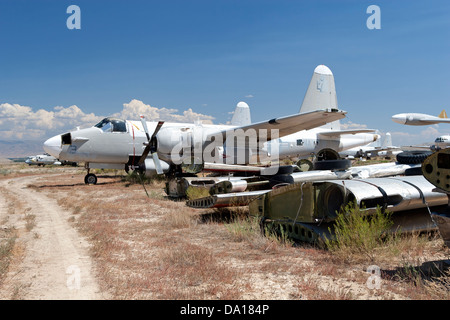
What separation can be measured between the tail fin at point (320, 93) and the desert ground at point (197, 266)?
59.7ft

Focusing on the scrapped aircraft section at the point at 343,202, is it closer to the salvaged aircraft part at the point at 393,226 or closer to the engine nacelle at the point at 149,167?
the salvaged aircraft part at the point at 393,226

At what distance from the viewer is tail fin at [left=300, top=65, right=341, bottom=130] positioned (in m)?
24.4

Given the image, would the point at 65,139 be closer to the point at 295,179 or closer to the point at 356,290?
the point at 295,179

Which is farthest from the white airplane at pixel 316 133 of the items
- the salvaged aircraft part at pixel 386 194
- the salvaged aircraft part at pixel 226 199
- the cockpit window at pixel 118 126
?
the salvaged aircraft part at pixel 386 194

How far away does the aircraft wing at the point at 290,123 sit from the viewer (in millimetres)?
15836

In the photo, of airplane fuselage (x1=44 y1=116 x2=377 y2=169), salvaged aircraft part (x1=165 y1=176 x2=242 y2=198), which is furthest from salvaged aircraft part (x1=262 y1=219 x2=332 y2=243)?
airplane fuselage (x1=44 y1=116 x2=377 y2=169)

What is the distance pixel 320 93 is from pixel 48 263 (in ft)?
73.8

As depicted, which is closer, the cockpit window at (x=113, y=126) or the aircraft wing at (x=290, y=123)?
the aircraft wing at (x=290, y=123)

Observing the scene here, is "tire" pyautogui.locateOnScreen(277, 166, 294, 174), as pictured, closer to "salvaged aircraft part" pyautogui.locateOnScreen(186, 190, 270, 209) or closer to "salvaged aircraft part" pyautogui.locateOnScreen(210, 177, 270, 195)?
"salvaged aircraft part" pyautogui.locateOnScreen(210, 177, 270, 195)

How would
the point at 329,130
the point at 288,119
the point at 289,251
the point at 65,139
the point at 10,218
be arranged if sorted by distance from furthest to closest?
1. the point at 329,130
2. the point at 65,139
3. the point at 288,119
4. the point at 10,218
5. the point at 289,251

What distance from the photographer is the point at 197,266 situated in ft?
16.5

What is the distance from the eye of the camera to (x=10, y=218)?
10.4 m
